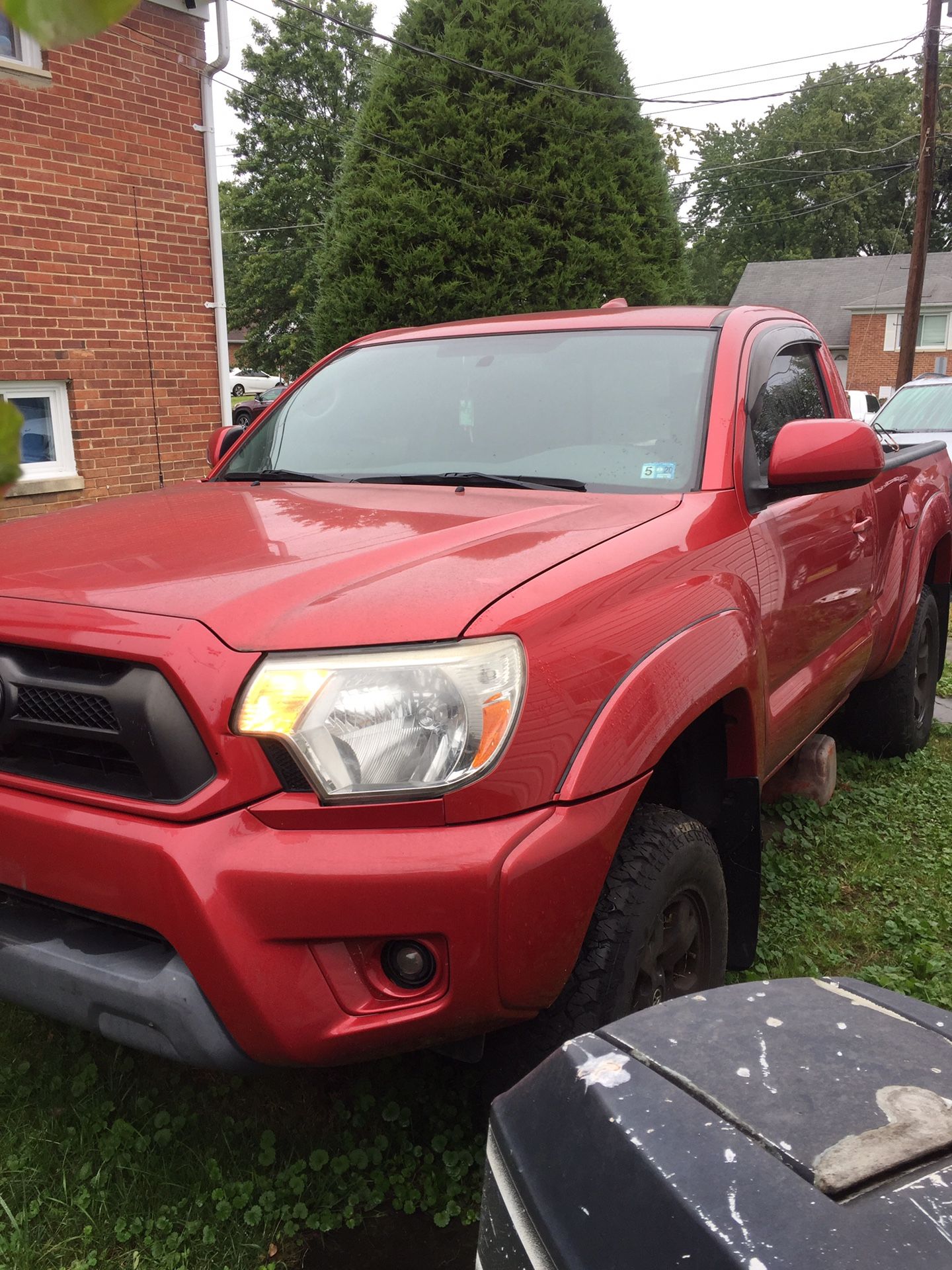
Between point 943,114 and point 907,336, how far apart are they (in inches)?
1587

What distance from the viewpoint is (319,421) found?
10.7 feet

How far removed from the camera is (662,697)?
2.02 m

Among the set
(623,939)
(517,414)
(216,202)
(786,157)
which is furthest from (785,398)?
(786,157)

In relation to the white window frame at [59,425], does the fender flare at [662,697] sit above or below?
below

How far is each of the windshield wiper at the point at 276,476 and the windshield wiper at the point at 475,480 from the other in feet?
0.50

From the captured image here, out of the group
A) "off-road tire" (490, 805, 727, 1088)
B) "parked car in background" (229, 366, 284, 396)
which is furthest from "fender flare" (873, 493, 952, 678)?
"parked car in background" (229, 366, 284, 396)

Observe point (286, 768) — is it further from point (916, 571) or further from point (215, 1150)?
point (916, 571)

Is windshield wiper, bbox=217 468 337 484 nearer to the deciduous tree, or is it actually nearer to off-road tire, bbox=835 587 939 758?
off-road tire, bbox=835 587 939 758

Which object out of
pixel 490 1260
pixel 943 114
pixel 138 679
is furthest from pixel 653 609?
pixel 943 114

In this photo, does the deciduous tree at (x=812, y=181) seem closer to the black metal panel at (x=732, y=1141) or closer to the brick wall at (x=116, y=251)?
the brick wall at (x=116, y=251)

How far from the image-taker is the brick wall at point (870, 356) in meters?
43.2

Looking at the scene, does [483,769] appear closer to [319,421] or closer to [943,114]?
[319,421]

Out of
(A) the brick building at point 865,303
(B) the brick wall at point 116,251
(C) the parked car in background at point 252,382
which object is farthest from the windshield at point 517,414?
(C) the parked car in background at point 252,382

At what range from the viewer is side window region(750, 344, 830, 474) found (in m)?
2.95
